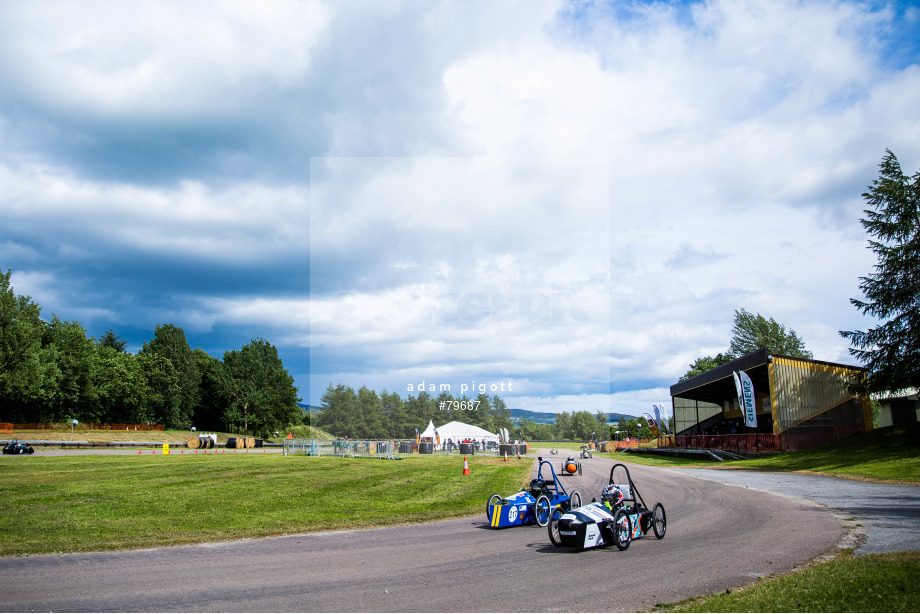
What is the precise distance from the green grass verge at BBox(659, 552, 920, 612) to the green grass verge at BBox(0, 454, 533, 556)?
9.95 metres

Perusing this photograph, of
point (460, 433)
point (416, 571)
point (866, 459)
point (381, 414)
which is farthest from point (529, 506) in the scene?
point (381, 414)

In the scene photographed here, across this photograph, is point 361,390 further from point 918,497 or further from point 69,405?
point 918,497

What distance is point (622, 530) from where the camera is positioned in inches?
459

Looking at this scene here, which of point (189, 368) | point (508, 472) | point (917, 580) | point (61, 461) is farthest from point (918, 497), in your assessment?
point (189, 368)

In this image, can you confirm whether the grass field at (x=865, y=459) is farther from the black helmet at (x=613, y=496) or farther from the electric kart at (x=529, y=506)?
the black helmet at (x=613, y=496)

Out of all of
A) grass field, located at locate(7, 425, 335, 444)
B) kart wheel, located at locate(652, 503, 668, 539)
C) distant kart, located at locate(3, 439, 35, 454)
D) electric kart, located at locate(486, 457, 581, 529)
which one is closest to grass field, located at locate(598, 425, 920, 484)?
kart wheel, located at locate(652, 503, 668, 539)

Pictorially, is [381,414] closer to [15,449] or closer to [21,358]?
[21,358]

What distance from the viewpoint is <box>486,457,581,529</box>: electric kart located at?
14.8 m

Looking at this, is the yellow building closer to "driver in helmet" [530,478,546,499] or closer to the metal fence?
the metal fence

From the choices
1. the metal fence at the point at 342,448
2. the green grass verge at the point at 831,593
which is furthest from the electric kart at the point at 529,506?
the metal fence at the point at 342,448

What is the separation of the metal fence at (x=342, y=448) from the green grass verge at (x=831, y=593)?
135 ft

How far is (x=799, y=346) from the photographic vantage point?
90.2 m

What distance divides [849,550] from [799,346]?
302ft

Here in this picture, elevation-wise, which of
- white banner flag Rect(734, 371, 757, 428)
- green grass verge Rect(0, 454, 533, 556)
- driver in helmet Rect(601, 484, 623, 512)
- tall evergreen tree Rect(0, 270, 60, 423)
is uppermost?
tall evergreen tree Rect(0, 270, 60, 423)
